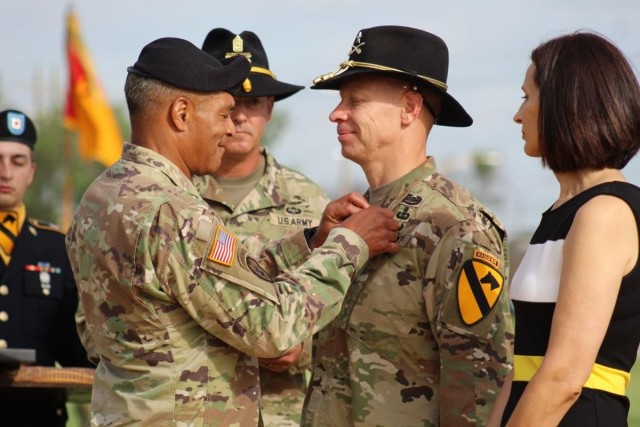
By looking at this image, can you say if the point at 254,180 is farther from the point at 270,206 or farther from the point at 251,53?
the point at 251,53

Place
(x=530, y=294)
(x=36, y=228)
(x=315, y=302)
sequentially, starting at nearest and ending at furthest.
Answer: (x=530, y=294) < (x=315, y=302) < (x=36, y=228)

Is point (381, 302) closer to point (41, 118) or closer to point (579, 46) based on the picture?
point (579, 46)

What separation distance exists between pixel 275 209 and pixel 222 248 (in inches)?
88.3

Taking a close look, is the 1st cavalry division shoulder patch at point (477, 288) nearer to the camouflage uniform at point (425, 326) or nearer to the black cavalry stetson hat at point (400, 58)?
the camouflage uniform at point (425, 326)

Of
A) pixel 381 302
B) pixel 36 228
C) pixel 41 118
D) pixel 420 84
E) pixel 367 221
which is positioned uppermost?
pixel 420 84

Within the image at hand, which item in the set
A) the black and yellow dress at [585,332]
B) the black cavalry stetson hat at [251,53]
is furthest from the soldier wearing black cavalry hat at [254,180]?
the black and yellow dress at [585,332]

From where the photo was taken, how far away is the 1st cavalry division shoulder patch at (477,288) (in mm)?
3607

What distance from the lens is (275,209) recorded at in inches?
225

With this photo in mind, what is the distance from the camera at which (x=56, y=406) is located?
6.34 m

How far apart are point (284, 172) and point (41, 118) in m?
47.1

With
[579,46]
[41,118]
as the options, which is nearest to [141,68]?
[579,46]

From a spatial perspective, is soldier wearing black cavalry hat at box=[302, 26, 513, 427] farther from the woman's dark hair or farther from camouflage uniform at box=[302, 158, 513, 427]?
the woman's dark hair

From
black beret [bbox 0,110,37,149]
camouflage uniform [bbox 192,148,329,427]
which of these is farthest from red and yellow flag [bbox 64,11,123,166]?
camouflage uniform [bbox 192,148,329,427]

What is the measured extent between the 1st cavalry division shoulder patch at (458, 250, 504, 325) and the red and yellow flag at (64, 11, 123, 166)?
36.1 feet
